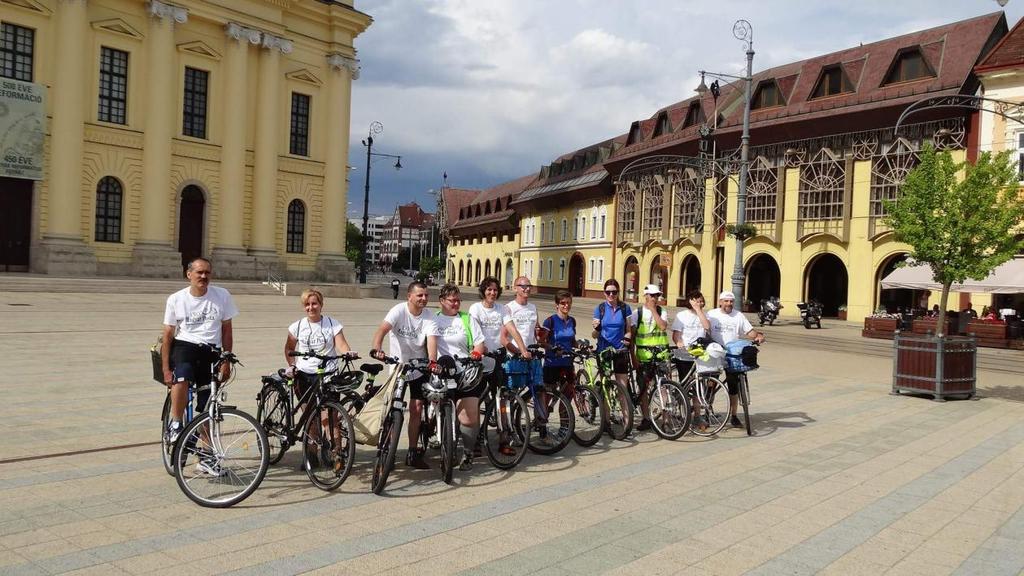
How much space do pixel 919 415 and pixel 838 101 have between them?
2761 cm

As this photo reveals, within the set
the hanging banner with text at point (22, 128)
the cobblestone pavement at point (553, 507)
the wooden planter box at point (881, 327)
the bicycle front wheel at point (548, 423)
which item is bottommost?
the cobblestone pavement at point (553, 507)

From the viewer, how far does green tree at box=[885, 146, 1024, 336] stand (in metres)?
16.9

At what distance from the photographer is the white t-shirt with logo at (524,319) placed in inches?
335

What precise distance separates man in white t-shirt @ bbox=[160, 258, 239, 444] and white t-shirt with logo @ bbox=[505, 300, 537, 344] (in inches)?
118

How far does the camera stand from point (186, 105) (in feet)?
128

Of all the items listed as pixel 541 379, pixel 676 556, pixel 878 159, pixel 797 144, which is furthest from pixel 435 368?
pixel 797 144

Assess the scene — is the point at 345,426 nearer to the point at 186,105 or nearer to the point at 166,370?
the point at 166,370

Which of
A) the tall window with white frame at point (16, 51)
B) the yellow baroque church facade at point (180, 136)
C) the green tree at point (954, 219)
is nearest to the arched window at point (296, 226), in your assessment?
the yellow baroque church facade at point (180, 136)

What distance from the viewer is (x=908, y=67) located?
34.8m

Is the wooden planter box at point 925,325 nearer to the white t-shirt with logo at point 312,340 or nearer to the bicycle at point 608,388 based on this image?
the bicycle at point 608,388

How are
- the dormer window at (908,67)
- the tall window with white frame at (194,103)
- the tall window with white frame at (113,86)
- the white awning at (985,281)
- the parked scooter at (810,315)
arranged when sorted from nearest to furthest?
the white awning at (985,281) < the parked scooter at (810,315) < the dormer window at (908,67) < the tall window with white frame at (113,86) < the tall window with white frame at (194,103)

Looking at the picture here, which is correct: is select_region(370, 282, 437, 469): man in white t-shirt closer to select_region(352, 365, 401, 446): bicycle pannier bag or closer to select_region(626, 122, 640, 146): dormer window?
select_region(352, 365, 401, 446): bicycle pannier bag

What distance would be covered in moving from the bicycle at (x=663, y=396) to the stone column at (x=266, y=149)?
112ft

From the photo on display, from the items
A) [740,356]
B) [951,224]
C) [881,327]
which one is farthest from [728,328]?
[881,327]
